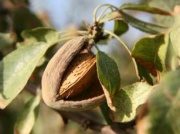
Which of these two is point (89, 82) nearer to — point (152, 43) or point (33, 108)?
point (152, 43)

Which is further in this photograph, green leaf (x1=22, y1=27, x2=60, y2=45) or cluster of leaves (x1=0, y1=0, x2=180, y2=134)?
green leaf (x1=22, y1=27, x2=60, y2=45)

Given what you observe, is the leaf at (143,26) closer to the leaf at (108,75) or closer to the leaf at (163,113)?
the leaf at (108,75)

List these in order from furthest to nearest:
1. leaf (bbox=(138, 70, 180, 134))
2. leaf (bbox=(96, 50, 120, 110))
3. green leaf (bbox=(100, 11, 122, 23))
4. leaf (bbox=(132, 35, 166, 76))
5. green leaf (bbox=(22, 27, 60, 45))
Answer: green leaf (bbox=(22, 27, 60, 45))
green leaf (bbox=(100, 11, 122, 23))
leaf (bbox=(132, 35, 166, 76))
leaf (bbox=(96, 50, 120, 110))
leaf (bbox=(138, 70, 180, 134))

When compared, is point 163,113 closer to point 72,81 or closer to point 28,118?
point 72,81

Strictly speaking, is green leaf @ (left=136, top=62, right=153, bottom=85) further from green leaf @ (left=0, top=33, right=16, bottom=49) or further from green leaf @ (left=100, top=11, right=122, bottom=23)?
green leaf @ (left=0, top=33, right=16, bottom=49)

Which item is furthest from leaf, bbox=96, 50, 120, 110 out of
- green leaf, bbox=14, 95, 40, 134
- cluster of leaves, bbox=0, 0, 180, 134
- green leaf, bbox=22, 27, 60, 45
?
green leaf, bbox=14, 95, 40, 134

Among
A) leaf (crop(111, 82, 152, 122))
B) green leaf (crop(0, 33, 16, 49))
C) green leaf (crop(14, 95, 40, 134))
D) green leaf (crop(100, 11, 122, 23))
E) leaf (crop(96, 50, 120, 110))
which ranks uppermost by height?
green leaf (crop(100, 11, 122, 23))

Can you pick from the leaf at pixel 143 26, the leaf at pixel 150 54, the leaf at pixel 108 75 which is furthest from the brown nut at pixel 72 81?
the leaf at pixel 143 26

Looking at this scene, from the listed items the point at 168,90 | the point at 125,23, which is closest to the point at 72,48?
the point at 125,23
